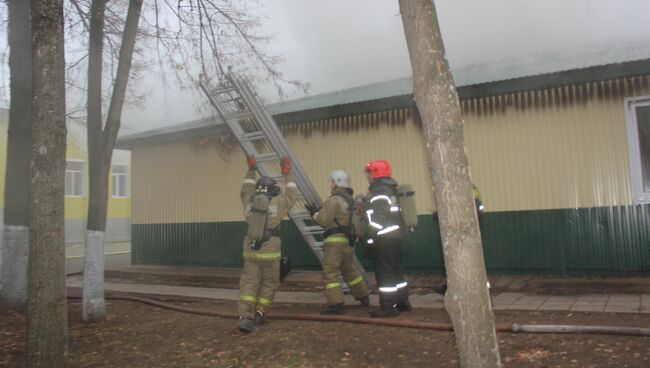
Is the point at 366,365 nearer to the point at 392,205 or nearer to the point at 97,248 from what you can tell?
the point at 392,205

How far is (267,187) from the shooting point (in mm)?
6082

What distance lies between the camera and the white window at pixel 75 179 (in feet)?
94.3

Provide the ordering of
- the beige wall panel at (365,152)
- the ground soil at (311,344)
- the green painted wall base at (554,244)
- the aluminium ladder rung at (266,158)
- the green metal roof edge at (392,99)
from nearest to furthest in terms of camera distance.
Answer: the ground soil at (311,344) → the aluminium ladder rung at (266,158) → the green metal roof edge at (392,99) → the green painted wall base at (554,244) → the beige wall panel at (365,152)

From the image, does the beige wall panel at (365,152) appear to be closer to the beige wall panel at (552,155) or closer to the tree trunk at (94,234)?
the beige wall panel at (552,155)

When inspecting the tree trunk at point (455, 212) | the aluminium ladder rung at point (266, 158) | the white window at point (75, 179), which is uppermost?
the white window at point (75, 179)

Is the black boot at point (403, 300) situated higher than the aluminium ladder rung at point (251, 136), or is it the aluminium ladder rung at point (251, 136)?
the aluminium ladder rung at point (251, 136)

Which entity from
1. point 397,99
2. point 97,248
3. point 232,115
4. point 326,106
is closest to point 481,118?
point 397,99

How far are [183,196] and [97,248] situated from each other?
6.49 m

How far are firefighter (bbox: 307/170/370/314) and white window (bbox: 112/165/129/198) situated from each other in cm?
2698

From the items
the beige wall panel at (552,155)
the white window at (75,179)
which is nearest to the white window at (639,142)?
the beige wall panel at (552,155)

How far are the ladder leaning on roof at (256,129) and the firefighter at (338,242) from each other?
481 mm

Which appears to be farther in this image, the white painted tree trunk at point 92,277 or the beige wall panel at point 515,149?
the beige wall panel at point 515,149

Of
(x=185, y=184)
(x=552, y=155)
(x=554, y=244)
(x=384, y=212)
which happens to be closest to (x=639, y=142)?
(x=552, y=155)

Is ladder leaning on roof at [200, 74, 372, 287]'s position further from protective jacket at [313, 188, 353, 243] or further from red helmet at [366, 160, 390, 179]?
red helmet at [366, 160, 390, 179]
